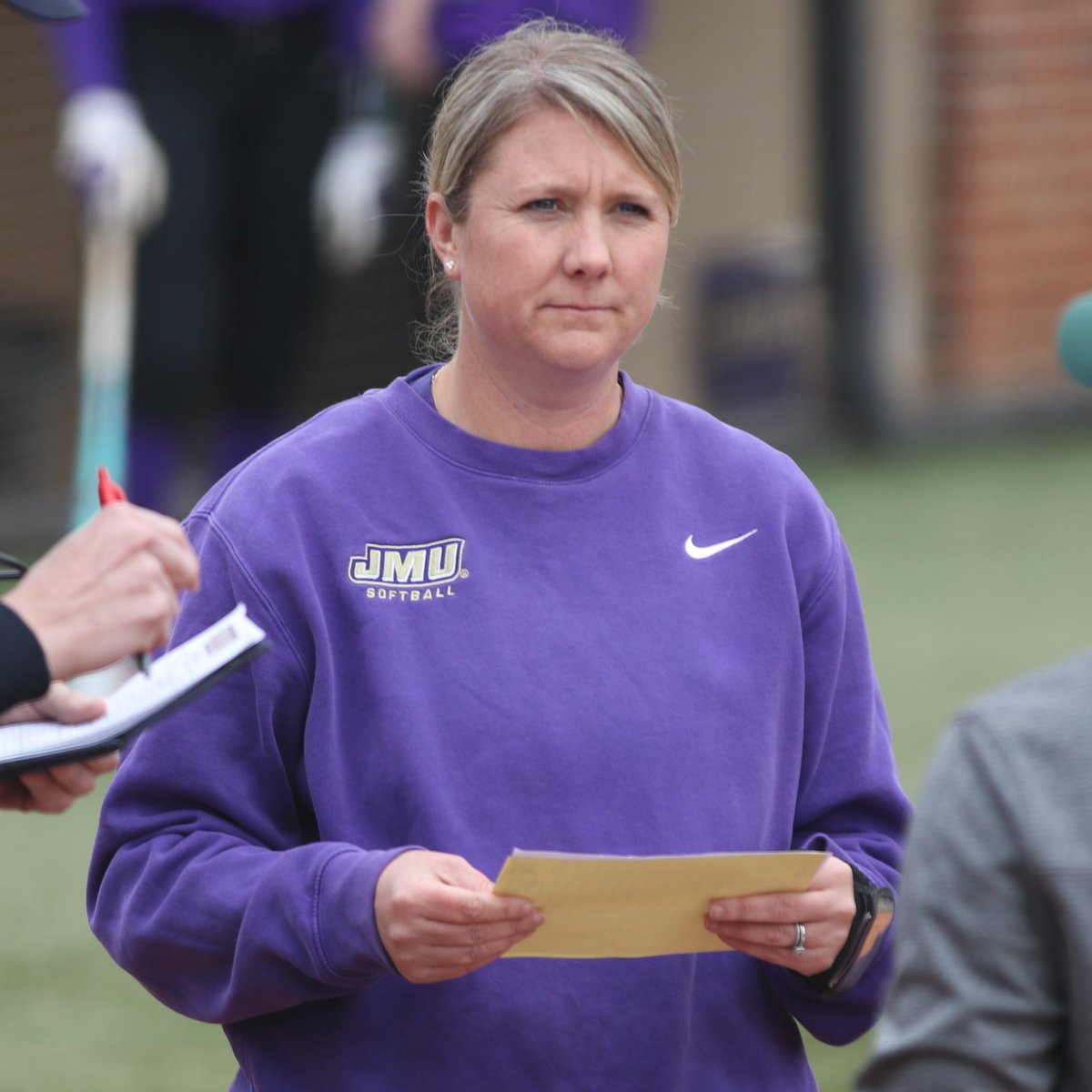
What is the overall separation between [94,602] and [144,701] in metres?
0.12

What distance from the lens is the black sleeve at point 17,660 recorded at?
1664 mm

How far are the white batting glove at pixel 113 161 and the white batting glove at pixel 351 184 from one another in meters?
0.40

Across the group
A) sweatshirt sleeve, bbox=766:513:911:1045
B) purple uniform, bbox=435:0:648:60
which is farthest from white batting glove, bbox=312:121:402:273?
sweatshirt sleeve, bbox=766:513:911:1045

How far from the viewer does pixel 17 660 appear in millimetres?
1664

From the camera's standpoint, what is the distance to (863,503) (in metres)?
6.70

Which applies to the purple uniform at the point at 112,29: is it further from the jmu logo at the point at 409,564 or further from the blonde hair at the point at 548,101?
the jmu logo at the point at 409,564

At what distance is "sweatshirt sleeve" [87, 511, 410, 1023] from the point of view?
188cm

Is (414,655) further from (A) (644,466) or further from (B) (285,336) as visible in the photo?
(B) (285,336)

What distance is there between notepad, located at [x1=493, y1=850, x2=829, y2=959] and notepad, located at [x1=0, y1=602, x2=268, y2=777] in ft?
0.96

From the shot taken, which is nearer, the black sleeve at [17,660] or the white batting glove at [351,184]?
the black sleeve at [17,660]

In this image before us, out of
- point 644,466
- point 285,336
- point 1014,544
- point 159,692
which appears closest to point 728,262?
point 1014,544

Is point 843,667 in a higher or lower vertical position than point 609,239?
lower

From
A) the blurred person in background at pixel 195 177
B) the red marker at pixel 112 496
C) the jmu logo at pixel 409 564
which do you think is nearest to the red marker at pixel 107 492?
the red marker at pixel 112 496

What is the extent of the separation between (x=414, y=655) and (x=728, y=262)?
5.52 metres
